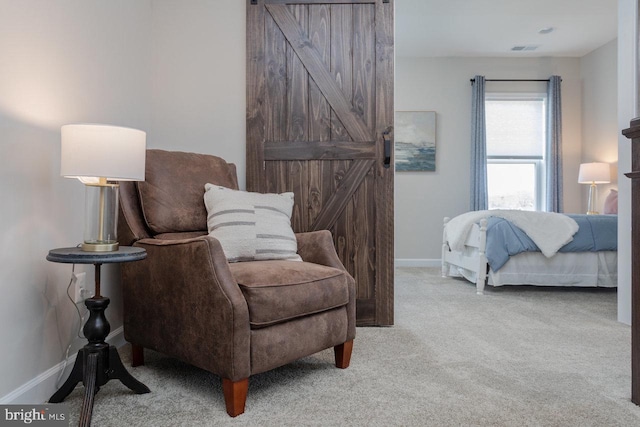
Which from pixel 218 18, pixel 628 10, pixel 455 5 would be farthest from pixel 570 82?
pixel 218 18

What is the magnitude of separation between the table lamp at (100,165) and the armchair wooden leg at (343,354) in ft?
3.41

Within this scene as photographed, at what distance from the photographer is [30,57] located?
5.11 feet

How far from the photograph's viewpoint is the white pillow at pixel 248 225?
198 centimetres

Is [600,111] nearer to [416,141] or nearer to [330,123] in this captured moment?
[416,141]

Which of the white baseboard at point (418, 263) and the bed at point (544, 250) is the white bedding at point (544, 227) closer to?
the bed at point (544, 250)

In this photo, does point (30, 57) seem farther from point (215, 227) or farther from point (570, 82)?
point (570, 82)

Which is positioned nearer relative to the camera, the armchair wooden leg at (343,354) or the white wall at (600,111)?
the armchair wooden leg at (343,354)

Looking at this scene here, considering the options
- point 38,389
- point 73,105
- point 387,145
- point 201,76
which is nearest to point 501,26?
point 387,145

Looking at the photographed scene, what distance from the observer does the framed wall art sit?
5648 millimetres

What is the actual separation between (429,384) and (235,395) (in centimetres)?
79

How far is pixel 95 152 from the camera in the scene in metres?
1.45

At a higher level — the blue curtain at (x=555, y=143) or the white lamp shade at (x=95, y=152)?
the blue curtain at (x=555, y=143)

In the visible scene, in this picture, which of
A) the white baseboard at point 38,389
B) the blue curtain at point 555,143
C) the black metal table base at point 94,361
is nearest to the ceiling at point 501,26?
the blue curtain at point 555,143

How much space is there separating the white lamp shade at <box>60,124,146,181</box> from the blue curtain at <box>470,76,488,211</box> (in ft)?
15.7
